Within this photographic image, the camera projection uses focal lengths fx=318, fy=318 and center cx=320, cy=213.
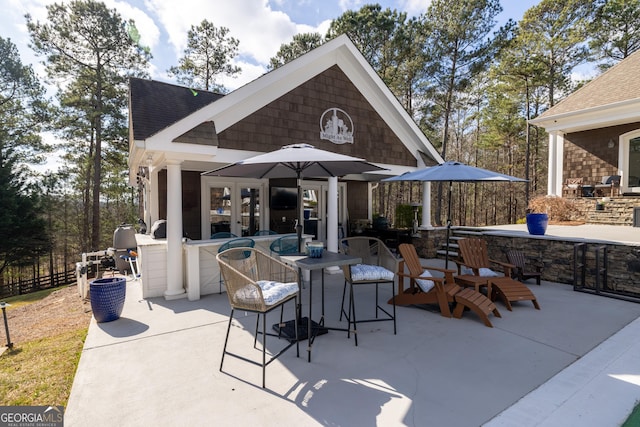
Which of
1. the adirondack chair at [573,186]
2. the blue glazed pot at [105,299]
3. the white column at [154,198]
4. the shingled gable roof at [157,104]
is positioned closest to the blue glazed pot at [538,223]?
the adirondack chair at [573,186]

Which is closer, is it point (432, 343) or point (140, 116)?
point (432, 343)

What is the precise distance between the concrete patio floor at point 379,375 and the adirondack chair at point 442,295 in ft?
0.56

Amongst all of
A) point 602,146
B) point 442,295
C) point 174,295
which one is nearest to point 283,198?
point 174,295

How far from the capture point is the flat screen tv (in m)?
9.34

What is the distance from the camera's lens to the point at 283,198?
949cm

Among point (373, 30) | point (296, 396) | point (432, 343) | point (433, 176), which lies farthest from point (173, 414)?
point (373, 30)

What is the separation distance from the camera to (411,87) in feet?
62.7

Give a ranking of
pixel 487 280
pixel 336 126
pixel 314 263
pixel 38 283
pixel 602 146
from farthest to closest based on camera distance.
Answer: pixel 38 283
pixel 602 146
pixel 336 126
pixel 487 280
pixel 314 263

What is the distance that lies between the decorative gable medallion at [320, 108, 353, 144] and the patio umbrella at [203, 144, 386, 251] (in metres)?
2.47

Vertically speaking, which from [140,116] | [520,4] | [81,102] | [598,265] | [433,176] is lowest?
[598,265]

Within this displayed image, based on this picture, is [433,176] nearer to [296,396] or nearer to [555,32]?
[296,396]

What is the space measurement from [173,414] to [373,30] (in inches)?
778

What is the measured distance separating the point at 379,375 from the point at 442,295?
77.6 inches

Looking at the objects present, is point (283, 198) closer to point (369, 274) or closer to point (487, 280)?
point (369, 274)
